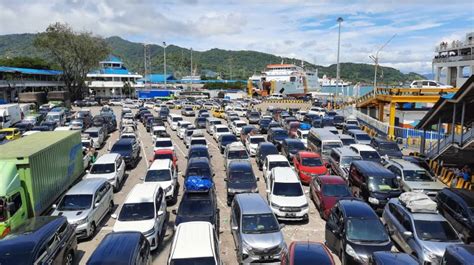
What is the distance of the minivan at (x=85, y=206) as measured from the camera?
13.1 metres

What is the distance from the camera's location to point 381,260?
9.13 meters

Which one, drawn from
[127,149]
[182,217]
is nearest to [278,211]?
[182,217]

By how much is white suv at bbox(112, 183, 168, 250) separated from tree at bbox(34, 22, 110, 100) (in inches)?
2777

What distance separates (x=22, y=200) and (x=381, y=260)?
11.2 meters

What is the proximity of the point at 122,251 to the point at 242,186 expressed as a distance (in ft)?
26.6

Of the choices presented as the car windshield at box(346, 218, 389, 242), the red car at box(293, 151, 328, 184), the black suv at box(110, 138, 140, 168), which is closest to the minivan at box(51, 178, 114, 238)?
the black suv at box(110, 138, 140, 168)

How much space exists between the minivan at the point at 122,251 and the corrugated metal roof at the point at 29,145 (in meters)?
5.87

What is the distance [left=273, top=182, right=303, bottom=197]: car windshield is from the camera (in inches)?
609

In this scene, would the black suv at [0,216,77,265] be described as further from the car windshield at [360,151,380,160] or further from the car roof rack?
the car windshield at [360,151,380,160]

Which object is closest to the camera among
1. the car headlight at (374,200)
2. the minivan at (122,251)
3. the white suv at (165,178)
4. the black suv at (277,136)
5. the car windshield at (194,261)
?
the minivan at (122,251)

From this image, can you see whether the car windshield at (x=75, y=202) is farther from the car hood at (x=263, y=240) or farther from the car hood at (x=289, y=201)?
the car hood at (x=289, y=201)

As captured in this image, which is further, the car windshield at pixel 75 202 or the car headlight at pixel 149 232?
the car windshield at pixel 75 202

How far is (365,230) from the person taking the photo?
11445 mm

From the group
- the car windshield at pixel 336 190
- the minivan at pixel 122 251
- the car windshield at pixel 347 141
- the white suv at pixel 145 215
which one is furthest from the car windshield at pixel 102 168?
the car windshield at pixel 347 141
